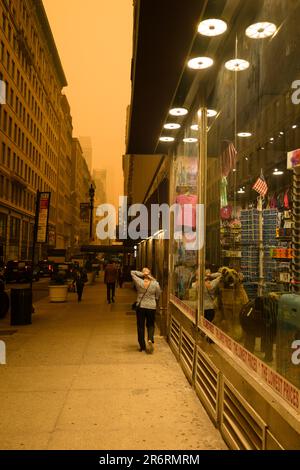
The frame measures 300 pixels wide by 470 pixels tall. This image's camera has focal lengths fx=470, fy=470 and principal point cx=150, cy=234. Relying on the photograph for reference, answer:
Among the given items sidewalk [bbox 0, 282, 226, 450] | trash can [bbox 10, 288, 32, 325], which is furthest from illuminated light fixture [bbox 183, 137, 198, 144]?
trash can [bbox 10, 288, 32, 325]

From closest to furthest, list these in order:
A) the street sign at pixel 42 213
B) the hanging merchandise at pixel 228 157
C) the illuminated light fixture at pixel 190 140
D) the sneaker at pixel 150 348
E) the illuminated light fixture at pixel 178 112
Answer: the hanging merchandise at pixel 228 157 → the illuminated light fixture at pixel 190 140 → the illuminated light fixture at pixel 178 112 → the sneaker at pixel 150 348 → the street sign at pixel 42 213

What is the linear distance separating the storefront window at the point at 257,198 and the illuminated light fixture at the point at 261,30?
7 centimetres

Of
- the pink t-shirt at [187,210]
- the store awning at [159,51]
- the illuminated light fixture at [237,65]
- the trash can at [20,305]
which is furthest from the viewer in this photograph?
the trash can at [20,305]

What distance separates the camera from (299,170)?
5.08 metres

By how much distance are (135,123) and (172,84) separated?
240 centimetres

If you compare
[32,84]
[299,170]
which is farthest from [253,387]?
[32,84]

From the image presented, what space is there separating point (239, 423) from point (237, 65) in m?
4.29

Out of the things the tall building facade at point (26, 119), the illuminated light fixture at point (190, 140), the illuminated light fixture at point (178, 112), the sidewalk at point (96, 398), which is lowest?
the sidewalk at point (96, 398)

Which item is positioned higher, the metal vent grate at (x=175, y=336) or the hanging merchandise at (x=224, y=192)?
the hanging merchandise at (x=224, y=192)

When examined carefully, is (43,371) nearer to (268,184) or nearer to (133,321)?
(268,184)

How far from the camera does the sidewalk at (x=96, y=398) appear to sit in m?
4.86

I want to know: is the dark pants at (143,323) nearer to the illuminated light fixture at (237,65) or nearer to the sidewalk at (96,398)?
the sidewalk at (96,398)

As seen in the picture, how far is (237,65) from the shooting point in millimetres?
6055

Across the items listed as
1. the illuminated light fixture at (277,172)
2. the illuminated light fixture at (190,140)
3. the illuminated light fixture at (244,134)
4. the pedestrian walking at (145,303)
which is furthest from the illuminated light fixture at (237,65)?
the pedestrian walking at (145,303)
